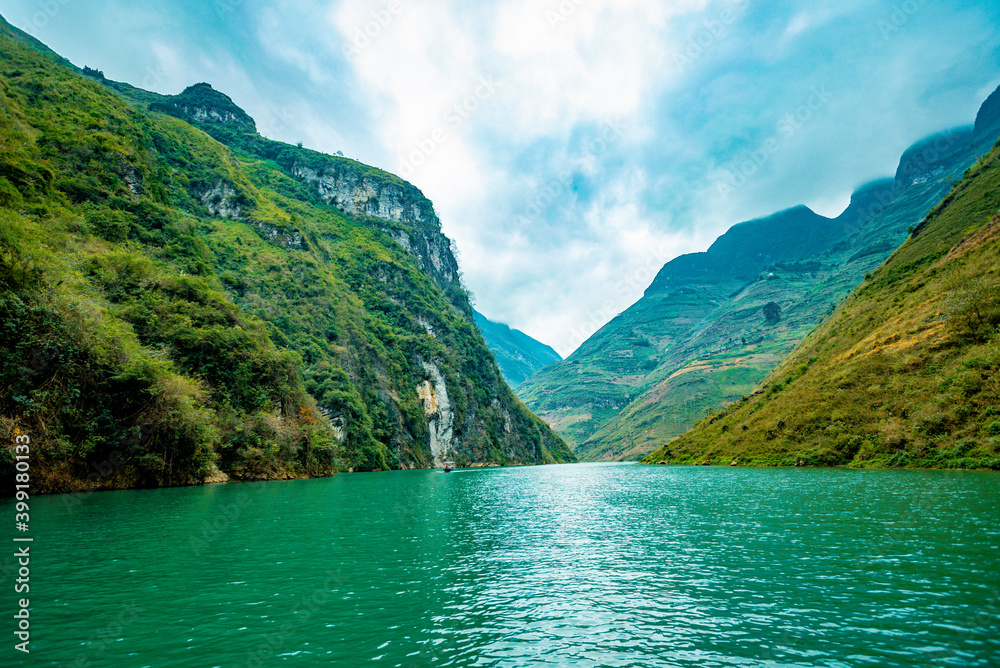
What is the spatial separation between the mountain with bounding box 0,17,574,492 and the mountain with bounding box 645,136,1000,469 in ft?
271

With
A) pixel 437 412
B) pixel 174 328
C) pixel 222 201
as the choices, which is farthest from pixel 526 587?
pixel 222 201

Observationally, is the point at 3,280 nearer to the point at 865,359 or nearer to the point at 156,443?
the point at 156,443

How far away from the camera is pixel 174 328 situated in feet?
195

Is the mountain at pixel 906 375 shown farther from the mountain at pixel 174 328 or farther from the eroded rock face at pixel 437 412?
the mountain at pixel 174 328

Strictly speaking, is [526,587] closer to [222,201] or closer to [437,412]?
[437,412]

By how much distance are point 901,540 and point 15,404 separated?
6145cm

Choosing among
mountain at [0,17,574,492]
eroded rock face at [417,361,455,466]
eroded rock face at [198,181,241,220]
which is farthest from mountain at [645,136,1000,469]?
eroded rock face at [198,181,241,220]

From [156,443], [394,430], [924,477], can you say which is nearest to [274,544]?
[156,443]

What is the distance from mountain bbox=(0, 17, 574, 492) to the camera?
40.4 m

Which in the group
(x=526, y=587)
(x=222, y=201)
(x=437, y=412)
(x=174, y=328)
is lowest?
(x=526, y=587)

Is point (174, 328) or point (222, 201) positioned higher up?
point (222, 201)

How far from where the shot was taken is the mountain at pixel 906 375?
2024 inches

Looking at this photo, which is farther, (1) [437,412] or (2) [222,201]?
(1) [437,412]

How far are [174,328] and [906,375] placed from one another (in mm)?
99441
